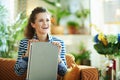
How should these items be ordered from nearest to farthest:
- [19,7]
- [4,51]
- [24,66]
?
[24,66] → [4,51] → [19,7]

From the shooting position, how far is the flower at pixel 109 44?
2397 mm

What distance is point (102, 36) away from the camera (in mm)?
2416

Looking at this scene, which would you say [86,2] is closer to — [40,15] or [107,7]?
[107,7]

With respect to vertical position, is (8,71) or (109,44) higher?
(109,44)

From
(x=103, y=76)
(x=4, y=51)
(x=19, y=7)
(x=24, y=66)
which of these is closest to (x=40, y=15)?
(x=24, y=66)

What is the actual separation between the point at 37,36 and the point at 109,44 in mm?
740

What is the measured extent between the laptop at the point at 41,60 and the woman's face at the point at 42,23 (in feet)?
0.73

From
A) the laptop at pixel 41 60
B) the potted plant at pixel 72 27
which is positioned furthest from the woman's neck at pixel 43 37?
the potted plant at pixel 72 27

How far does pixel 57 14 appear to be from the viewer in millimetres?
4176

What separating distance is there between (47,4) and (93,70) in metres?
2.34

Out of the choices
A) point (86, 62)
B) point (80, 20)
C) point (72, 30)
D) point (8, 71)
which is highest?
point (80, 20)

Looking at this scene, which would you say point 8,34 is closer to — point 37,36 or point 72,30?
point 37,36

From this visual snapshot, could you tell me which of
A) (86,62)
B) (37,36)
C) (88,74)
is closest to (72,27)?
(86,62)

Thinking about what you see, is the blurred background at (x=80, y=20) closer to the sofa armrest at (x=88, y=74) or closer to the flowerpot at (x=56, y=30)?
the flowerpot at (x=56, y=30)
